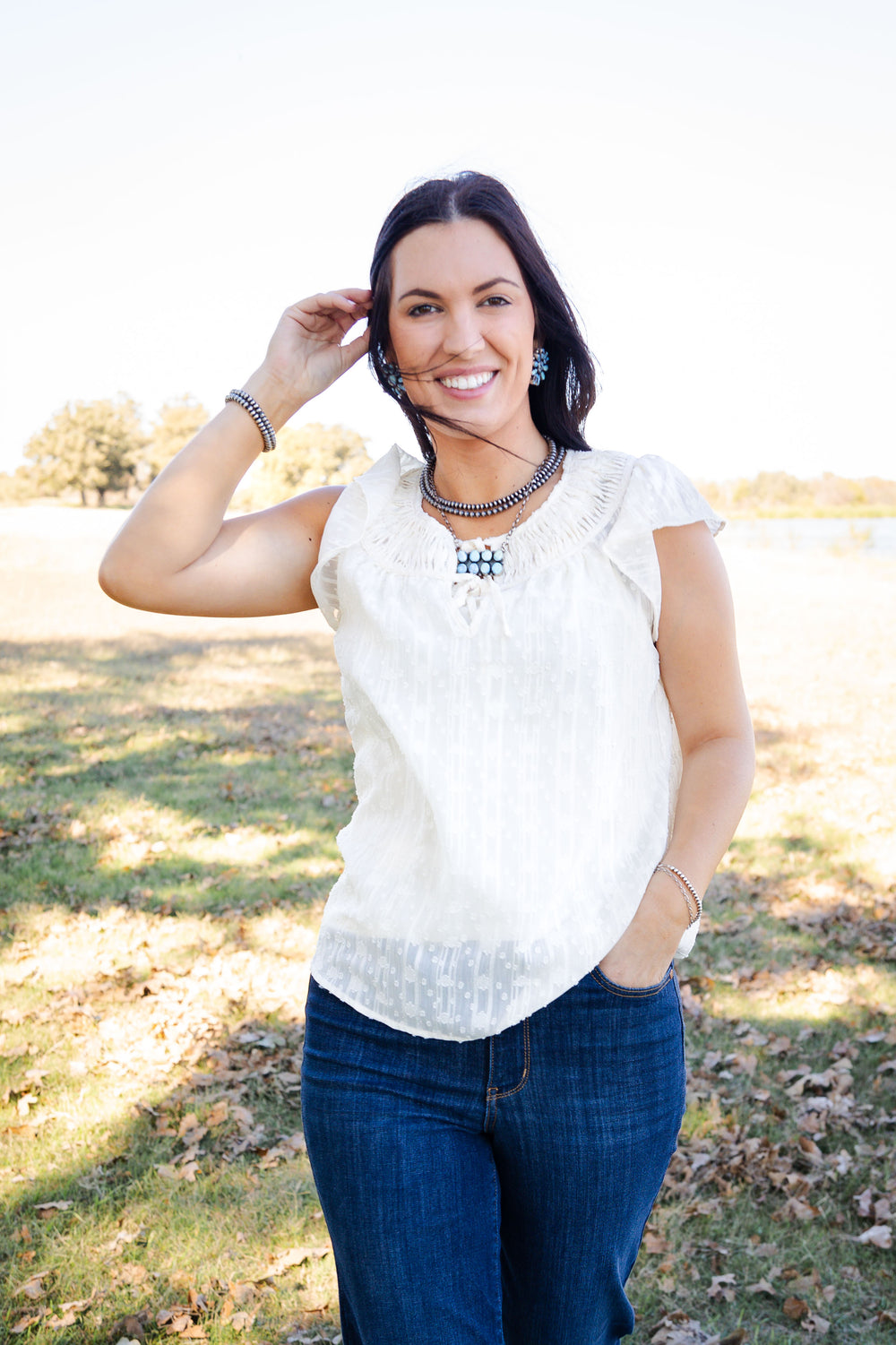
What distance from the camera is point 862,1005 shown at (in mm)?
5371

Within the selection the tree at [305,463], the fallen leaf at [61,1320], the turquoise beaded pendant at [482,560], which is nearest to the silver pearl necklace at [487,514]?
the turquoise beaded pendant at [482,560]

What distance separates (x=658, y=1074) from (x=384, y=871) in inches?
23.6

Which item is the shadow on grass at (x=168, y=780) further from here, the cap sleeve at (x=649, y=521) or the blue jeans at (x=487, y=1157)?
the cap sleeve at (x=649, y=521)

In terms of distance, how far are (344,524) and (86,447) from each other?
5362 centimetres

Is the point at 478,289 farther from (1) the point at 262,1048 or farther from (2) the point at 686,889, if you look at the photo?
(1) the point at 262,1048

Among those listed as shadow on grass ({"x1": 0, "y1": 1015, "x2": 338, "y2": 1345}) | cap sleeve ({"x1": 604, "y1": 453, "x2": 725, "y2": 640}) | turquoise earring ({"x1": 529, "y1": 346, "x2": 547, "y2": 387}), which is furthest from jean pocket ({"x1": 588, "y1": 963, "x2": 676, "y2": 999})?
shadow on grass ({"x1": 0, "y1": 1015, "x2": 338, "y2": 1345})

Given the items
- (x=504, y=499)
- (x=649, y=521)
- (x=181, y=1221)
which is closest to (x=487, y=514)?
(x=504, y=499)

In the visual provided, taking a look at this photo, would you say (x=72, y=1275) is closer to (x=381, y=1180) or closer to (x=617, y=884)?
(x=381, y=1180)

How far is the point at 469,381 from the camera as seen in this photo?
2148mm

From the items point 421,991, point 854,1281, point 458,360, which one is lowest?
point 854,1281

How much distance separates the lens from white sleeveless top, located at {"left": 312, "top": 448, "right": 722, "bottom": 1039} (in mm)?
1877

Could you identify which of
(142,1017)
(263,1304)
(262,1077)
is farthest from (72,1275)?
(142,1017)

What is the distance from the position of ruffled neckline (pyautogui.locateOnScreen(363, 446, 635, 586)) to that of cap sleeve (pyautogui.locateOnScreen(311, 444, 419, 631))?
3 centimetres

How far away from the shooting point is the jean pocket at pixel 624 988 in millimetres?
1898
